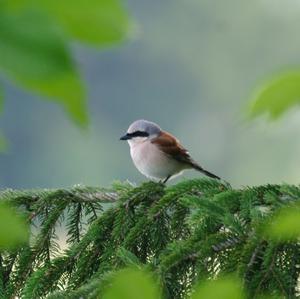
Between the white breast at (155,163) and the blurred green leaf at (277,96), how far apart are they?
4.07 metres

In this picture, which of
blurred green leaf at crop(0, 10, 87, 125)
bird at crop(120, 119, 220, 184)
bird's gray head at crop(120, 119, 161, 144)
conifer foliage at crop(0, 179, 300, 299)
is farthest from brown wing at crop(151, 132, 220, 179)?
blurred green leaf at crop(0, 10, 87, 125)

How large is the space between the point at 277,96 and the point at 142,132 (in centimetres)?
450

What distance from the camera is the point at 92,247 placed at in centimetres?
193

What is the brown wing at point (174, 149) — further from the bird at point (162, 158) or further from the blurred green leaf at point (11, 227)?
the blurred green leaf at point (11, 227)

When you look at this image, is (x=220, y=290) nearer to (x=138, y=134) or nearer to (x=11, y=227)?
(x=11, y=227)

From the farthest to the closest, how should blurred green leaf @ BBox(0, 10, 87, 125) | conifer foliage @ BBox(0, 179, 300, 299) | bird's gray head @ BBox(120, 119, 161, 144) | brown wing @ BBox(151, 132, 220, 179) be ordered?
bird's gray head @ BBox(120, 119, 161, 144), brown wing @ BBox(151, 132, 220, 179), conifer foliage @ BBox(0, 179, 300, 299), blurred green leaf @ BBox(0, 10, 87, 125)

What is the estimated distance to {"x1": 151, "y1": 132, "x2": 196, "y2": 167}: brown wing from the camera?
14.6ft

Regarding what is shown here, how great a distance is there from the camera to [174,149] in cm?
448

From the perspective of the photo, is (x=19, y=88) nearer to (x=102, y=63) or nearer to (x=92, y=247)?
(x=92, y=247)

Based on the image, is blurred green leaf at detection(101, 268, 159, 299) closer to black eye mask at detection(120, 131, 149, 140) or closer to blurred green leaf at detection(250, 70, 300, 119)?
blurred green leaf at detection(250, 70, 300, 119)

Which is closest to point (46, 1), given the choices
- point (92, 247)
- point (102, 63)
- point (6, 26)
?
point (6, 26)

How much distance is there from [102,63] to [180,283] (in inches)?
1269

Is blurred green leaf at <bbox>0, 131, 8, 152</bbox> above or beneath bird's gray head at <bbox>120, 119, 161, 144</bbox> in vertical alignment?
beneath

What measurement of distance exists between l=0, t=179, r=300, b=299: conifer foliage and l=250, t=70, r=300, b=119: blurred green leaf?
1.10 meters
